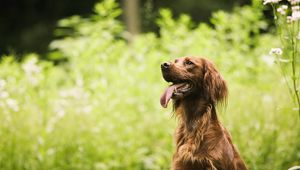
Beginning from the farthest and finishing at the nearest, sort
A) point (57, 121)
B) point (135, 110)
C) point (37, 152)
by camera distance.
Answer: point (135, 110)
point (57, 121)
point (37, 152)

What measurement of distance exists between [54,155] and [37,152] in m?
0.22

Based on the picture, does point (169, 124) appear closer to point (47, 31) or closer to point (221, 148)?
point (221, 148)

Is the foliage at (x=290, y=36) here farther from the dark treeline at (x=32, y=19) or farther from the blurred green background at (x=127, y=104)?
the dark treeline at (x=32, y=19)

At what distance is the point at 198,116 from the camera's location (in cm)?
436

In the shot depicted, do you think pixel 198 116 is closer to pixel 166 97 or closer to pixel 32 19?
pixel 166 97

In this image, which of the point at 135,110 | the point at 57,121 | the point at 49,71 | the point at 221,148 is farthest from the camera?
the point at 49,71

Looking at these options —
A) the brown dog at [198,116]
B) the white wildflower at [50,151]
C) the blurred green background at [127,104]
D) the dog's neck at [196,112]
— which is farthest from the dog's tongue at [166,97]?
the white wildflower at [50,151]

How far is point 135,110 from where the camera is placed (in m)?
7.43

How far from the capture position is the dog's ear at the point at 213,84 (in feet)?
14.4

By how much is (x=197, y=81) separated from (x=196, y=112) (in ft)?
0.77

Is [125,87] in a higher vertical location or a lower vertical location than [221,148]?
higher

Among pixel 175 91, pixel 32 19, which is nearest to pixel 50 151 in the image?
pixel 175 91

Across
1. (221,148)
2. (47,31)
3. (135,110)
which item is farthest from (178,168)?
(47,31)

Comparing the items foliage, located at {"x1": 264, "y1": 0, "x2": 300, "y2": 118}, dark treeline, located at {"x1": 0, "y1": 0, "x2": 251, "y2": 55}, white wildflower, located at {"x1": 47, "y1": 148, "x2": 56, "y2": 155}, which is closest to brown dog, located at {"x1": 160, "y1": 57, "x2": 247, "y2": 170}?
foliage, located at {"x1": 264, "y1": 0, "x2": 300, "y2": 118}
